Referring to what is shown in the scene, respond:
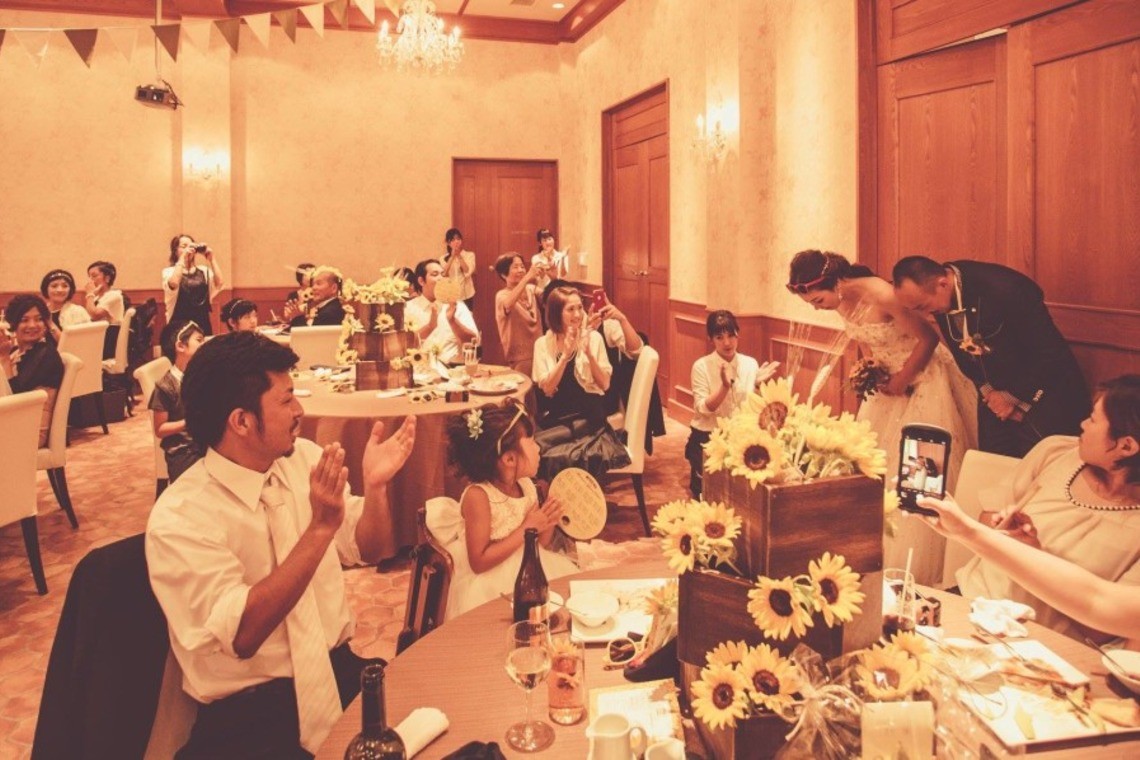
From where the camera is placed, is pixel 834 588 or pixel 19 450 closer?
pixel 834 588

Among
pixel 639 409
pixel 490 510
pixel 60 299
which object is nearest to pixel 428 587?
pixel 490 510

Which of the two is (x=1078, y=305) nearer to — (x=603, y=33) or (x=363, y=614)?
(x=363, y=614)

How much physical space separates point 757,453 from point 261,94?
30.8 ft

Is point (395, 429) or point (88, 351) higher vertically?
point (88, 351)

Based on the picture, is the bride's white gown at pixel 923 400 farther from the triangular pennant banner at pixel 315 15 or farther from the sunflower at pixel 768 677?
the triangular pennant banner at pixel 315 15

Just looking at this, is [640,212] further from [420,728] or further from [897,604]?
[420,728]

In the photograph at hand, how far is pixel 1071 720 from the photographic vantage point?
1381mm

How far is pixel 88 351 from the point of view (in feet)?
21.9

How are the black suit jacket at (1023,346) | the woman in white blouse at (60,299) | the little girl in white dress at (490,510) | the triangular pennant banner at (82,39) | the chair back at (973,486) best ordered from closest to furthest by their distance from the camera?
the little girl in white dress at (490,510), the chair back at (973,486), the black suit jacket at (1023,346), the triangular pennant banner at (82,39), the woman in white blouse at (60,299)

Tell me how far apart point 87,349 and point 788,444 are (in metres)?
6.79

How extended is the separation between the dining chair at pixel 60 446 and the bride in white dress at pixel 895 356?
158 inches

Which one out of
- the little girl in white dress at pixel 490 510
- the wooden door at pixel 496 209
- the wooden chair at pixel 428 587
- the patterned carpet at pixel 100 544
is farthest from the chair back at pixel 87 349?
the wooden chair at pixel 428 587

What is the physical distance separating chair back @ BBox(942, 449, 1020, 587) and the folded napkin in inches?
31.5

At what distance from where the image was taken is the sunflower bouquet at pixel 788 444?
1.18 meters
